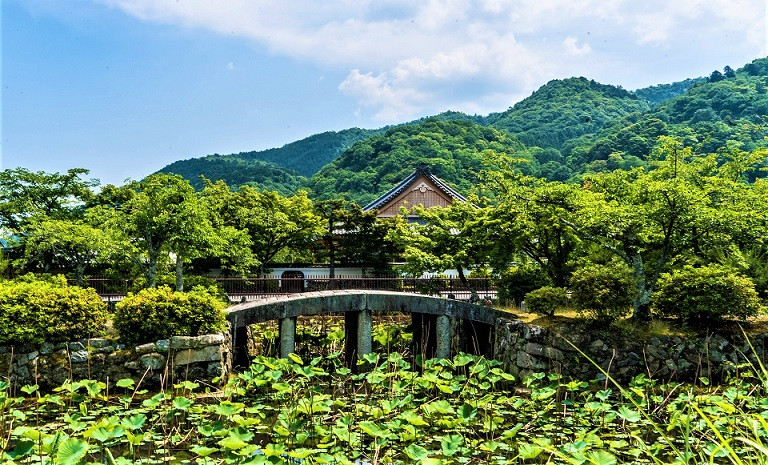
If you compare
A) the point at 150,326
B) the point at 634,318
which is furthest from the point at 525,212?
the point at 150,326

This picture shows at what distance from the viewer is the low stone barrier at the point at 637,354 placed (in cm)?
1052

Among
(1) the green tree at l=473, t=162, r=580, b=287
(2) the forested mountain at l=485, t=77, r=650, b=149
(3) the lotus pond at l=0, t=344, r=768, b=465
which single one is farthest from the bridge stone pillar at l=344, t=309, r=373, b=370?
(2) the forested mountain at l=485, t=77, r=650, b=149

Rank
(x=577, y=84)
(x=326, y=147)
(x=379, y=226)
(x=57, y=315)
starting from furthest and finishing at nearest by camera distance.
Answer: (x=326, y=147) < (x=577, y=84) < (x=379, y=226) < (x=57, y=315)

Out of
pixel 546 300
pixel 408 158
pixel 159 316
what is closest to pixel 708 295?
pixel 546 300

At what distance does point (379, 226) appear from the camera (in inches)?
894

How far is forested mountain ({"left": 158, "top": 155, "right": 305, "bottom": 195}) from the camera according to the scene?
161 ft

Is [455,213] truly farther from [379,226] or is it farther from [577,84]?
[577,84]

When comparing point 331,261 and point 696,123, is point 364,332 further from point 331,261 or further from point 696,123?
point 696,123

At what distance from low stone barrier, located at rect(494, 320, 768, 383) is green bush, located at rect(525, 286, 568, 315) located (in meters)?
0.62

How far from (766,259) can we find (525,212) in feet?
19.5

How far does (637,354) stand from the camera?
10578mm

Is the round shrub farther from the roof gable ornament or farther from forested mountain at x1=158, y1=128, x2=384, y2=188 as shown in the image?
forested mountain at x1=158, y1=128, x2=384, y2=188

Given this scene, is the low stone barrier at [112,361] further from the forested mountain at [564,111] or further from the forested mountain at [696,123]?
the forested mountain at [564,111]

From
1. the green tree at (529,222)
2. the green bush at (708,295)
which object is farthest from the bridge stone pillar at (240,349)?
the green bush at (708,295)
